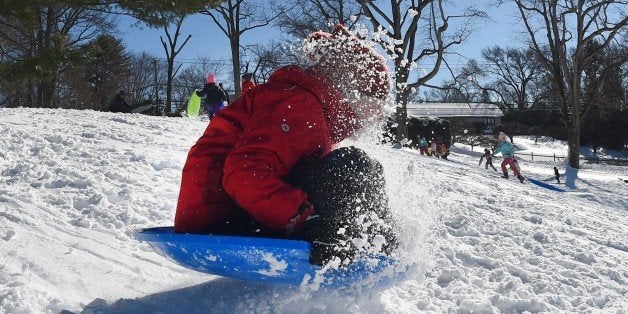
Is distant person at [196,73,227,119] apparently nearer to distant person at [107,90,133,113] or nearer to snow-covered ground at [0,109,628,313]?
snow-covered ground at [0,109,628,313]

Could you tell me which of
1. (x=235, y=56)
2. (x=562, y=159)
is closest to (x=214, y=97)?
(x=235, y=56)

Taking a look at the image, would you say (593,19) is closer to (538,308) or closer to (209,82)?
(209,82)

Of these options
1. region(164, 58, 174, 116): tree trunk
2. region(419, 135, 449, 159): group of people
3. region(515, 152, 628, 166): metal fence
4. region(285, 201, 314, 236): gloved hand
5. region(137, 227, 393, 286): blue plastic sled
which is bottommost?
region(515, 152, 628, 166): metal fence

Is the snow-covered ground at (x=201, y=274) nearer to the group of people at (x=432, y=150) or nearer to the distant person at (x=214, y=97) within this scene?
the distant person at (x=214, y=97)

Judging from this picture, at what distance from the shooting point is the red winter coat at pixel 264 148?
2.00m

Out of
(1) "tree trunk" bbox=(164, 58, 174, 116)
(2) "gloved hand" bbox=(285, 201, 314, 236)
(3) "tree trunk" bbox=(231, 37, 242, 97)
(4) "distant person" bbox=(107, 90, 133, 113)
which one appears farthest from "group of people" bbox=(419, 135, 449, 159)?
(2) "gloved hand" bbox=(285, 201, 314, 236)

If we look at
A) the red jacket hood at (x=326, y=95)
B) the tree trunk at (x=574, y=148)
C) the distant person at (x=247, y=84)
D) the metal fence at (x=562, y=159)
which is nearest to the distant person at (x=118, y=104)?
the distant person at (x=247, y=84)

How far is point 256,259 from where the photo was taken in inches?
79.7

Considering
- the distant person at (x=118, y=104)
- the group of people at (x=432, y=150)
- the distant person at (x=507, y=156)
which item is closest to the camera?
the distant person at (x=507, y=156)

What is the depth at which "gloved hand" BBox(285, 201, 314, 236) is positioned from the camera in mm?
2023

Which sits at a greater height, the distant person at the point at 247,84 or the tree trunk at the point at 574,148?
the distant person at the point at 247,84

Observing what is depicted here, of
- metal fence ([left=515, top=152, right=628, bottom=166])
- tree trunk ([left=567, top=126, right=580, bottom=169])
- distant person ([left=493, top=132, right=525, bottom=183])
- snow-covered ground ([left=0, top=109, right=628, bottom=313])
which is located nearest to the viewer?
snow-covered ground ([left=0, top=109, right=628, bottom=313])

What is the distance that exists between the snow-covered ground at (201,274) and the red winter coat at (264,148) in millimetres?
433

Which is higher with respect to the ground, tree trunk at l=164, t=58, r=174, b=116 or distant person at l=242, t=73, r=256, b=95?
tree trunk at l=164, t=58, r=174, b=116
